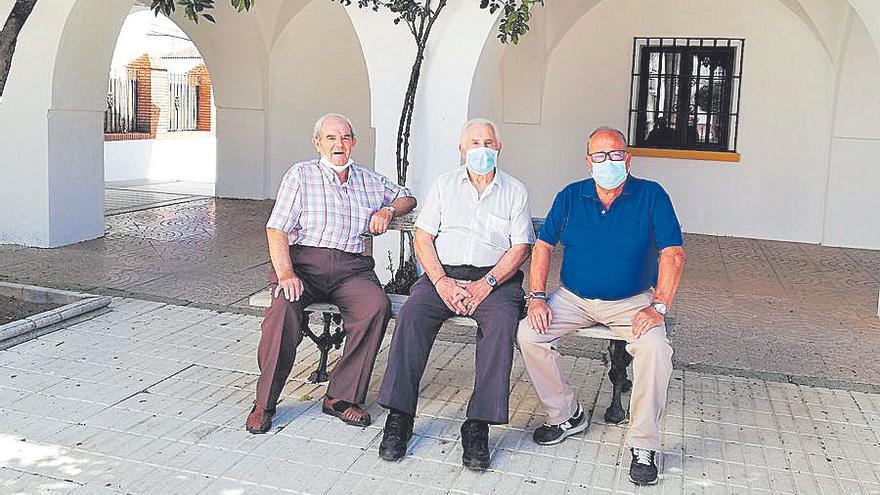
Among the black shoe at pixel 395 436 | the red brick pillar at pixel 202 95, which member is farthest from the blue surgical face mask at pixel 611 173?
the red brick pillar at pixel 202 95

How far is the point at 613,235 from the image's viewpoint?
4031 millimetres

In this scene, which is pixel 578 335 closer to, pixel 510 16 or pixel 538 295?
pixel 538 295

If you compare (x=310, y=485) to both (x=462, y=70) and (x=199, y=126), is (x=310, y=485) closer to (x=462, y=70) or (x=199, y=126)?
(x=462, y=70)

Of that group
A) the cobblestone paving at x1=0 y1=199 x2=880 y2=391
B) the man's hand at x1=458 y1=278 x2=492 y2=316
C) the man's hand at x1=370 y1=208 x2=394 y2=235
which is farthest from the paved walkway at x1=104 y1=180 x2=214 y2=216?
the man's hand at x1=458 y1=278 x2=492 y2=316

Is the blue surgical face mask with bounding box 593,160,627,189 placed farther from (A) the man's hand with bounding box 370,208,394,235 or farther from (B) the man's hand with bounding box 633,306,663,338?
(A) the man's hand with bounding box 370,208,394,235

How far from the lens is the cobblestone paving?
222 inches

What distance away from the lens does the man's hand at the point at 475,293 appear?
Answer: 163 inches

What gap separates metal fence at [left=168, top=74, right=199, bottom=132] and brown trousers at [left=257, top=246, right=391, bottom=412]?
50.0 ft

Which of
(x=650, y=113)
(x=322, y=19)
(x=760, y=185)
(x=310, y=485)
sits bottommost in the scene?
(x=310, y=485)

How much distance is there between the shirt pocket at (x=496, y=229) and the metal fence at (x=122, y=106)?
1445 centimetres

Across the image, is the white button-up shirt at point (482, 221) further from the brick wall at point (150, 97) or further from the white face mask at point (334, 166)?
the brick wall at point (150, 97)

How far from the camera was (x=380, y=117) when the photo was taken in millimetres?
6945

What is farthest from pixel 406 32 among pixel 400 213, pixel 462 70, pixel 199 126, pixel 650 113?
pixel 199 126

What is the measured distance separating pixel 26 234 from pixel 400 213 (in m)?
5.33
